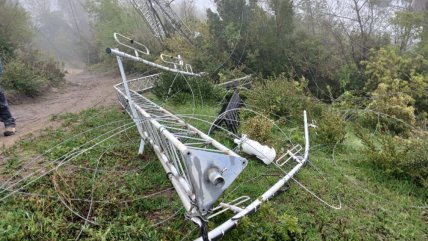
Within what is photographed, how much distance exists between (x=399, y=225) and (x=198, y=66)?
8.39 meters

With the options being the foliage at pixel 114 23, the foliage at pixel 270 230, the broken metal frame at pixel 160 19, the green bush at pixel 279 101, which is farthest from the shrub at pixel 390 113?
the foliage at pixel 114 23

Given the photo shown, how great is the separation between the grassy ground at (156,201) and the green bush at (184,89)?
2815 millimetres

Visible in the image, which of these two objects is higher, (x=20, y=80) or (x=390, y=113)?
(x=20, y=80)

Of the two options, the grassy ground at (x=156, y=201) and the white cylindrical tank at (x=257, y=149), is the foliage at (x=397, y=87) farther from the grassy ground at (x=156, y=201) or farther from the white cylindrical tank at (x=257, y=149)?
the white cylindrical tank at (x=257, y=149)

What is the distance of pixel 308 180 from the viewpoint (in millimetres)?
4062

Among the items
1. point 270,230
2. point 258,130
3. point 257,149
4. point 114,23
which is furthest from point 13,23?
point 270,230

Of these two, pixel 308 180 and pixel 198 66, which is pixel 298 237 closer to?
pixel 308 180

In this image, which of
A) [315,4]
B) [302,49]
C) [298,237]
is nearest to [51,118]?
[298,237]

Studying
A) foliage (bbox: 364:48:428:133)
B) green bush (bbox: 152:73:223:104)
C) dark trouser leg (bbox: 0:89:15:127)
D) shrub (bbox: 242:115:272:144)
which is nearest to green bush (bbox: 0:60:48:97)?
green bush (bbox: 152:73:223:104)

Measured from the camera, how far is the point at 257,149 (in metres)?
4.33

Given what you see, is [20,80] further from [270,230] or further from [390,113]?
[390,113]

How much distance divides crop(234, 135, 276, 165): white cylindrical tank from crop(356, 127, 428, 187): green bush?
1565 mm

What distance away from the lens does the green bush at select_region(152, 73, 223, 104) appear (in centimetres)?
758

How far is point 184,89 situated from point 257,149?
3858 millimetres
